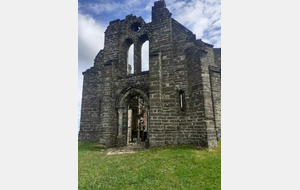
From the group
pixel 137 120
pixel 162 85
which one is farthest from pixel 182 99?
pixel 137 120

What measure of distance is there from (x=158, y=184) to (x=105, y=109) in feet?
22.6

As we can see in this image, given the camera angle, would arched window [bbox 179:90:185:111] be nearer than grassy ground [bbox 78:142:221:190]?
No

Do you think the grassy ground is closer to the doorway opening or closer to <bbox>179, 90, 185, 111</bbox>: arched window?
<bbox>179, 90, 185, 111</bbox>: arched window

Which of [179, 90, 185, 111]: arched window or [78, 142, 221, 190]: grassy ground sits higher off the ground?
[179, 90, 185, 111]: arched window

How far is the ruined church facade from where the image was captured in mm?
8742

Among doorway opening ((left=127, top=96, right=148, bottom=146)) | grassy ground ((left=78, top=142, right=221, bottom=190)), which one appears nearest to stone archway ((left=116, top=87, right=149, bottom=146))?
grassy ground ((left=78, top=142, right=221, bottom=190))

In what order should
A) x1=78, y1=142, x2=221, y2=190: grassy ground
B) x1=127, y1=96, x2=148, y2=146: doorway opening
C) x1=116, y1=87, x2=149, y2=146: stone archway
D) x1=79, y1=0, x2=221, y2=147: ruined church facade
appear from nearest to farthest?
x1=78, y1=142, x2=221, y2=190: grassy ground < x1=79, y1=0, x2=221, y2=147: ruined church facade < x1=116, y1=87, x2=149, y2=146: stone archway < x1=127, y1=96, x2=148, y2=146: doorway opening

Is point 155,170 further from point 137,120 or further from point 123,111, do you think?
point 137,120

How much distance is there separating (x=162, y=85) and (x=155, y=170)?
5111 mm

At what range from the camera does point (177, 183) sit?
16.3 feet

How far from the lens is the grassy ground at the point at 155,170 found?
197 inches

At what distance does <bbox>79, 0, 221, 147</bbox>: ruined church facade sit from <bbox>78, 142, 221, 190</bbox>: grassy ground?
4.22 feet

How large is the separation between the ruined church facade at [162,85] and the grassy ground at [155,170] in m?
1.29

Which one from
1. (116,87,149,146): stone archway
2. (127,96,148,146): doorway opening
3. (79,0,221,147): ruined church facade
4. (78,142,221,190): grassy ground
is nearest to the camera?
(78,142,221,190): grassy ground
